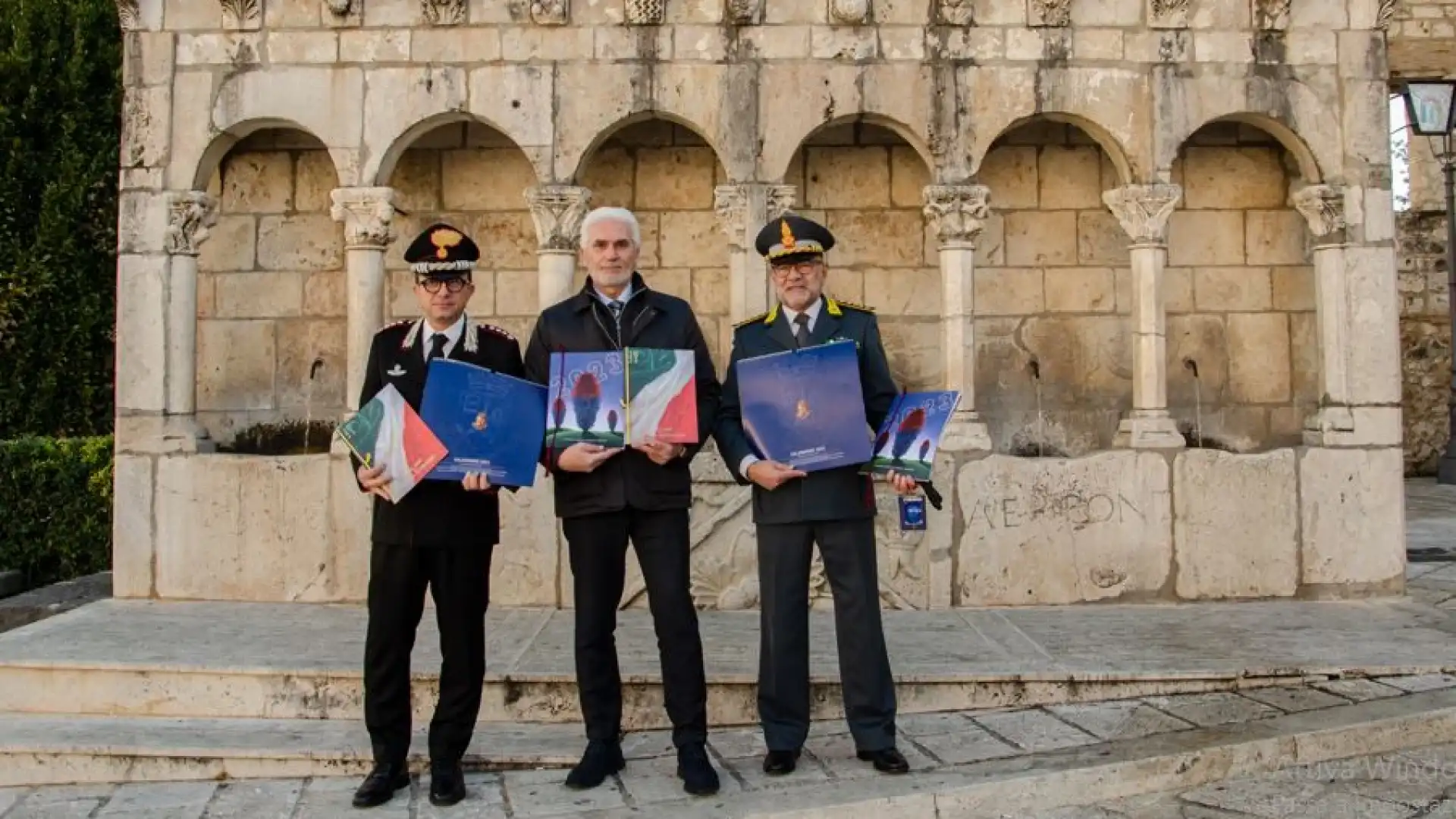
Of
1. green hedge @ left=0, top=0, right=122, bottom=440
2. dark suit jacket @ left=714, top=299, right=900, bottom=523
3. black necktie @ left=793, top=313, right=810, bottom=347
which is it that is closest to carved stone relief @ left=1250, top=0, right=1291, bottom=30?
dark suit jacket @ left=714, top=299, right=900, bottom=523

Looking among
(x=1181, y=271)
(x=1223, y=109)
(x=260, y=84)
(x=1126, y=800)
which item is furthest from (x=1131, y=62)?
(x=260, y=84)

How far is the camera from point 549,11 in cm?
825

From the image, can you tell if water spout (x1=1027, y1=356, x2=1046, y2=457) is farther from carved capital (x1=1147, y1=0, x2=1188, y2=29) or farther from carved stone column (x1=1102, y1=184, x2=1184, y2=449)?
carved capital (x1=1147, y1=0, x2=1188, y2=29)

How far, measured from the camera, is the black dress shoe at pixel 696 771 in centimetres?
479

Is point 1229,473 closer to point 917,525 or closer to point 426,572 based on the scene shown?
point 917,525

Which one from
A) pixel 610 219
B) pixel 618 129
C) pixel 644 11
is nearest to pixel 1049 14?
pixel 644 11

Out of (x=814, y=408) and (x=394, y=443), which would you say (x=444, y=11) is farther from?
(x=814, y=408)

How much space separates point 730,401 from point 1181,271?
5.59m

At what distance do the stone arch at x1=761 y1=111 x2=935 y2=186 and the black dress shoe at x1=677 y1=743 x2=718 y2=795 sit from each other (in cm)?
465

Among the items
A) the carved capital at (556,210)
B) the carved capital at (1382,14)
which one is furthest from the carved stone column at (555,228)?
the carved capital at (1382,14)

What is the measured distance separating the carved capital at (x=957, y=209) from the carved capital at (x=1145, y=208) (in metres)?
1.03

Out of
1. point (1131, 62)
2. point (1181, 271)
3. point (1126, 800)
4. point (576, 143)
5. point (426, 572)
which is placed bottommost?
point (1126, 800)

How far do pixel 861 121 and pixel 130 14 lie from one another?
551cm

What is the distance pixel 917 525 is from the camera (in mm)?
5402
